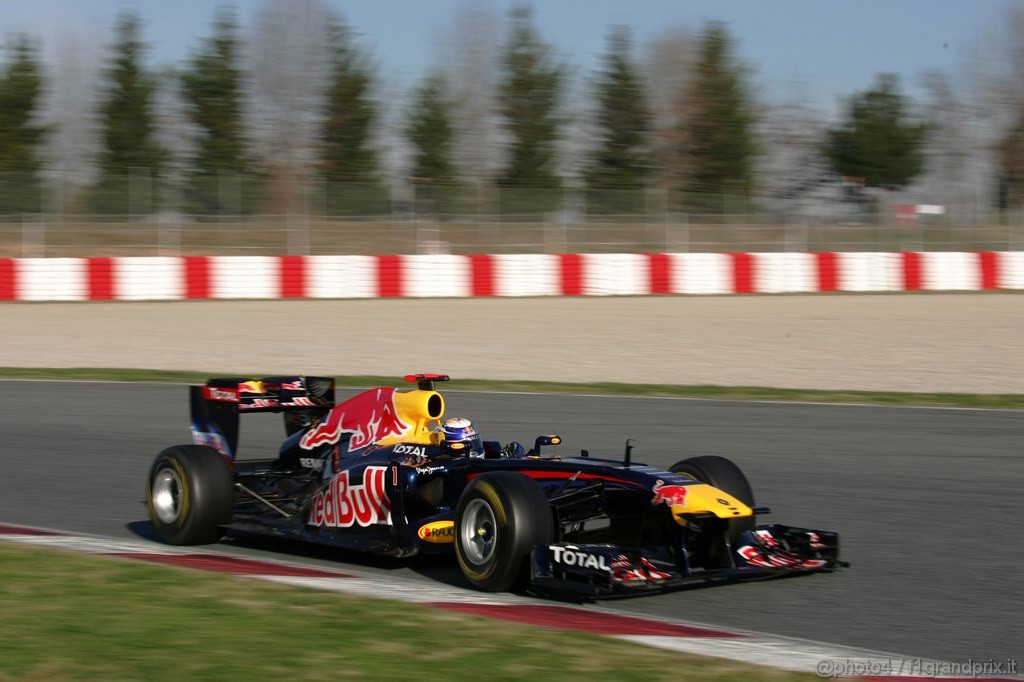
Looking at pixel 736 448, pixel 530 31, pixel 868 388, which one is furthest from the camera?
pixel 530 31

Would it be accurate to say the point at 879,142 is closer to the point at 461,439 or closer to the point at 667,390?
the point at 667,390

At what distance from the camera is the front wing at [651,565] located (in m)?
5.10

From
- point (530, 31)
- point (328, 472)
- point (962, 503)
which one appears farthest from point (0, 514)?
point (530, 31)

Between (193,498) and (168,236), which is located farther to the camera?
(168,236)

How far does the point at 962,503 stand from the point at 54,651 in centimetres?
532

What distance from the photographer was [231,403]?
7090 millimetres

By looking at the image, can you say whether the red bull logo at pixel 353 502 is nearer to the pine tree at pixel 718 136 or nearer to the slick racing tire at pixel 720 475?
the slick racing tire at pixel 720 475

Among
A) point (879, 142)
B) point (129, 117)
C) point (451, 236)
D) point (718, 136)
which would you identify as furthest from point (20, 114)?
point (879, 142)

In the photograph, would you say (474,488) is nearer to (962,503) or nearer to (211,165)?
(962,503)

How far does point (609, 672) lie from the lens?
4.10 m

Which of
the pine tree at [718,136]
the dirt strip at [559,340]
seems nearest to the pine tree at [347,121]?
the pine tree at [718,136]

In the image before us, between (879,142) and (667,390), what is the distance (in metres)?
37.4

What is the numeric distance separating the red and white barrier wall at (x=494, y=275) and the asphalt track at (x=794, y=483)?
365 inches

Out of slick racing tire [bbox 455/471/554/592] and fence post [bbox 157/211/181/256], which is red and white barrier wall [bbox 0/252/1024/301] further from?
slick racing tire [bbox 455/471/554/592]
